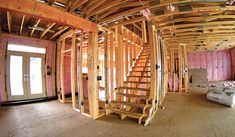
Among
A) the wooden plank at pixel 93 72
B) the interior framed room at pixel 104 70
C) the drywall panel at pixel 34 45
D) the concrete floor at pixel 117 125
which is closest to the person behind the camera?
the concrete floor at pixel 117 125

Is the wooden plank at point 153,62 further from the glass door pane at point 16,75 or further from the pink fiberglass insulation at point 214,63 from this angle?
the pink fiberglass insulation at point 214,63

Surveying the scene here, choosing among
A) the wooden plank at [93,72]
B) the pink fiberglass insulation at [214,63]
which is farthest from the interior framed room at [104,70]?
the pink fiberglass insulation at [214,63]

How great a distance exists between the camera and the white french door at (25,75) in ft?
16.4

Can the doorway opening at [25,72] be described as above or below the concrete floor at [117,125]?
above

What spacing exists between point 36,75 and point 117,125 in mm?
4599

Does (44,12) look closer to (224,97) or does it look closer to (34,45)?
(34,45)

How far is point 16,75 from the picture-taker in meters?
5.16

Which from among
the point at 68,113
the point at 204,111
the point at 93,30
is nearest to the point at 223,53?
the point at 204,111

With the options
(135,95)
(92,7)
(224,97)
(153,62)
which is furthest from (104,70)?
(224,97)

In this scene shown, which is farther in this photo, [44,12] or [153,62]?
[153,62]

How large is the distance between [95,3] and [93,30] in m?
0.75

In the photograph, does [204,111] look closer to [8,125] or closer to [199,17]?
[199,17]

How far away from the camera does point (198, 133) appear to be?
2553 millimetres

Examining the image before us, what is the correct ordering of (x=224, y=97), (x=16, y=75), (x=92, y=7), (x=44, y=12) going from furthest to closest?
1. (x=16, y=75)
2. (x=224, y=97)
3. (x=92, y=7)
4. (x=44, y=12)
